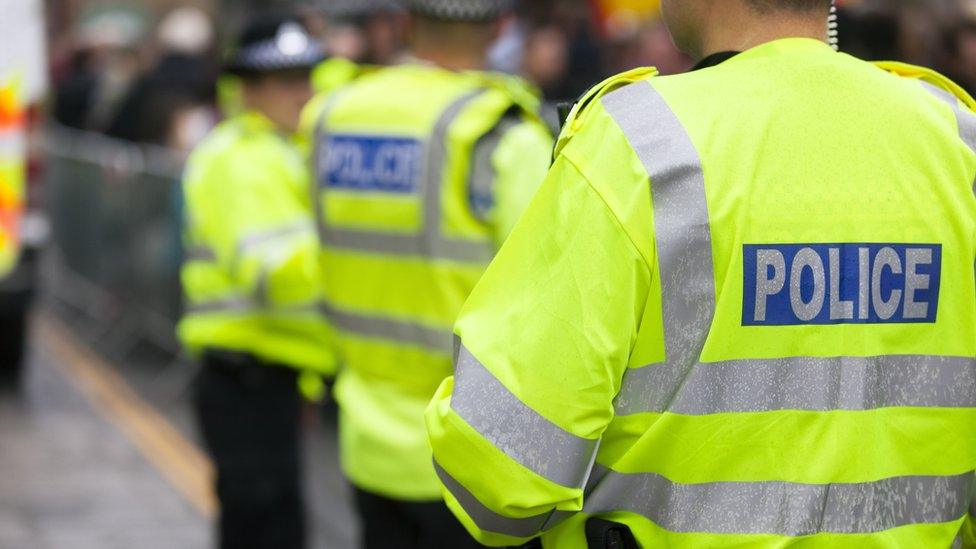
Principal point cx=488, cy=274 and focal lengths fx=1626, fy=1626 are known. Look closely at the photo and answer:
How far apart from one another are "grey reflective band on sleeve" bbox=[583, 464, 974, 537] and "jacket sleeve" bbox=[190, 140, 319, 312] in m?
2.57

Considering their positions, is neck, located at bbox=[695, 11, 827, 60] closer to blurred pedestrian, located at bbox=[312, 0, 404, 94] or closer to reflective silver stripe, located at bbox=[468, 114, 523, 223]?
reflective silver stripe, located at bbox=[468, 114, 523, 223]

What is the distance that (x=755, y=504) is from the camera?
7.59ft

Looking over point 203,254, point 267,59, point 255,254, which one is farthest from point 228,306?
point 267,59

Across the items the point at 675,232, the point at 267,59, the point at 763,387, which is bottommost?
the point at 267,59

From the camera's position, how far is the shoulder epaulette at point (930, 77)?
2.63m

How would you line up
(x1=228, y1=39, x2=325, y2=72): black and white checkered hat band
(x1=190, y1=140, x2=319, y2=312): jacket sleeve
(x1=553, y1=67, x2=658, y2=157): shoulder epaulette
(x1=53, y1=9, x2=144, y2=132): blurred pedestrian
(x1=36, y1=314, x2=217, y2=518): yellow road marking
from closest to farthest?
(x1=553, y1=67, x2=658, y2=157): shoulder epaulette, (x1=190, y1=140, x2=319, y2=312): jacket sleeve, (x1=228, y1=39, x2=325, y2=72): black and white checkered hat band, (x1=36, y1=314, x2=217, y2=518): yellow road marking, (x1=53, y1=9, x2=144, y2=132): blurred pedestrian

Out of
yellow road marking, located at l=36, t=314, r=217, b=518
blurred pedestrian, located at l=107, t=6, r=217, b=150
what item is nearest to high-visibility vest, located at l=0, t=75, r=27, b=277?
yellow road marking, located at l=36, t=314, r=217, b=518

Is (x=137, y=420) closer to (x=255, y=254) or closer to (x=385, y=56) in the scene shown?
(x=385, y=56)

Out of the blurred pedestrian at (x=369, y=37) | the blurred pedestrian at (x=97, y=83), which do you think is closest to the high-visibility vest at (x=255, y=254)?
the blurred pedestrian at (x=369, y=37)

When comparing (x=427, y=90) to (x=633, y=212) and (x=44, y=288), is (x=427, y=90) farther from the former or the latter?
(x=44, y=288)

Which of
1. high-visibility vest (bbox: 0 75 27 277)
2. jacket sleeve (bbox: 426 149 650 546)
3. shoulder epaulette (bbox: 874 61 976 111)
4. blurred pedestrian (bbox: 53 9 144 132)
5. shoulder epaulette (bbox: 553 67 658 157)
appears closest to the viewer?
jacket sleeve (bbox: 426 149 650 546)

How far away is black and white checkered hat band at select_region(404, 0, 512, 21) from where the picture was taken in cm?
407

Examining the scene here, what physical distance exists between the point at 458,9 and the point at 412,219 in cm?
58

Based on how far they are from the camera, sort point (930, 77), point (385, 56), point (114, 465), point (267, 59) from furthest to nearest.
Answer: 1. point (385, 56)
2. point (114, 465)
3. point (267, 59)
4. point (930, 77)
